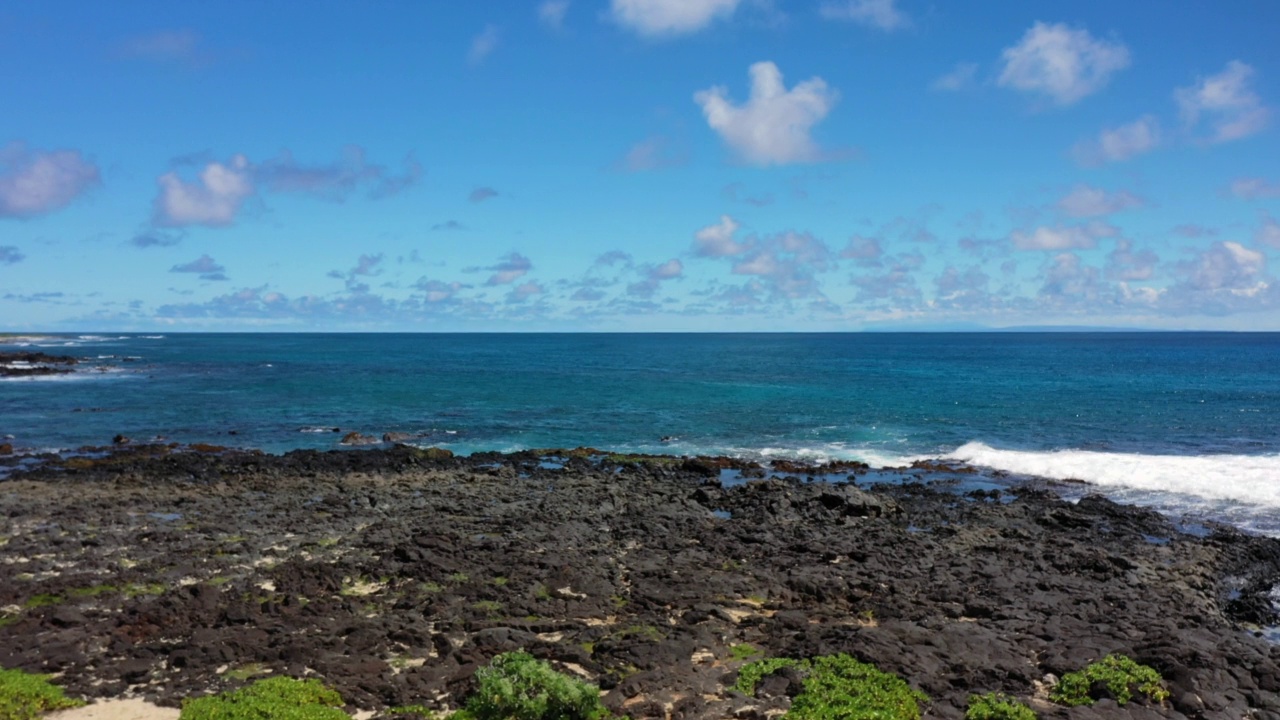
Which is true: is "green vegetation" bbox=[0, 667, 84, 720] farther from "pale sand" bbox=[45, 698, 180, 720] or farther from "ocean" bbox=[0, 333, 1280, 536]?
"ocean" bbox=[0, 333, 1280, 536]

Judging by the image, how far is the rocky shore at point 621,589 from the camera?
13141mm

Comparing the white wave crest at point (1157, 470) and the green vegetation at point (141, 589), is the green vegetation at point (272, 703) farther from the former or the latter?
the white wave crest at point (1157, 470)

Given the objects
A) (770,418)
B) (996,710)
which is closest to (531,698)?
(996,710)

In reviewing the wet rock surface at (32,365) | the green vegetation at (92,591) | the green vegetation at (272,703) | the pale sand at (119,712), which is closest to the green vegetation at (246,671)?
the green vegetation at (272,703)

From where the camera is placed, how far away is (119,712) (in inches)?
459

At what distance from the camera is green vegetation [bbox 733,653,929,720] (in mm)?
11867

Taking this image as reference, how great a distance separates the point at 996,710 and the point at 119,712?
13138 mm

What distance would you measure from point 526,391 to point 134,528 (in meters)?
50.5

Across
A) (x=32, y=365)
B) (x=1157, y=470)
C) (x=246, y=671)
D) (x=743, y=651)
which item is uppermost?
(x=32, y=365)

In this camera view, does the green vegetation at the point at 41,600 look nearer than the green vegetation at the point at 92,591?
Yes

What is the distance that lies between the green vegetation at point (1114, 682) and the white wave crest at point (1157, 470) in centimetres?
1965

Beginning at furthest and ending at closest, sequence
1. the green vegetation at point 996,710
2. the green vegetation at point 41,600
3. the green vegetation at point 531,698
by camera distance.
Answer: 1. the green vegetation at point 41,600
2. the green vegetation at point 996,710
3. the green vegetation at point 531,698

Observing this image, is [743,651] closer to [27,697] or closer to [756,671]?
[756,671]

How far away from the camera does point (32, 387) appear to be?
6744 cm
